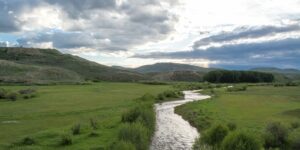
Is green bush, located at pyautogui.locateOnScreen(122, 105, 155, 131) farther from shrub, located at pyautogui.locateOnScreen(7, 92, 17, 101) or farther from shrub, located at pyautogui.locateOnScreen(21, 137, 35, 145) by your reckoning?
shrub, located at pyautogui.locateOnScreen(7, 92, 17, 101)

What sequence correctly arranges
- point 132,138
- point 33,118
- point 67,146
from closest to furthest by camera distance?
point 132,138 < point 67,146 < point 33,118

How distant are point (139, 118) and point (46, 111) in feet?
Result: 72.7

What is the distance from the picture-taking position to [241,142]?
25.6 metres

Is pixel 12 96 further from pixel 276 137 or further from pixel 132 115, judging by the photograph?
pixel 276 137

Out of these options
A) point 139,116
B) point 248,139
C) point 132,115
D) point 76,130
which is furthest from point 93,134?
point 248,139

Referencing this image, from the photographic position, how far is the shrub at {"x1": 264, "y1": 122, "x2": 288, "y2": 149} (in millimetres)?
32094

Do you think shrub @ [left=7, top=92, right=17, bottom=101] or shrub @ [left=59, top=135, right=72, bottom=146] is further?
shrub @ [left=7, top=92, right=17, bottom=101]

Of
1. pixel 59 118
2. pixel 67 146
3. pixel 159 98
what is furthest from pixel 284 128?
pixel 159 98

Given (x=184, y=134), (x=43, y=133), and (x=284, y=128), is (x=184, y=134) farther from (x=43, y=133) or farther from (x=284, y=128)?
(x=43, y=133)

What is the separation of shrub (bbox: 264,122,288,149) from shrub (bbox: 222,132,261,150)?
6.46 metres

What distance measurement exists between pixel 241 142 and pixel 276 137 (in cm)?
818

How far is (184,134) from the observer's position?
4262 centimetres

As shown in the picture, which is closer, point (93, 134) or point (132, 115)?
point (93, 134)

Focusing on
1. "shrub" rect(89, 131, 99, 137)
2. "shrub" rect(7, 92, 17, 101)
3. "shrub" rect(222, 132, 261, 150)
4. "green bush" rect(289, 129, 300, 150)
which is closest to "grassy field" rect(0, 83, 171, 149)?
"shrub" rect(89, 131, 99, 137)
